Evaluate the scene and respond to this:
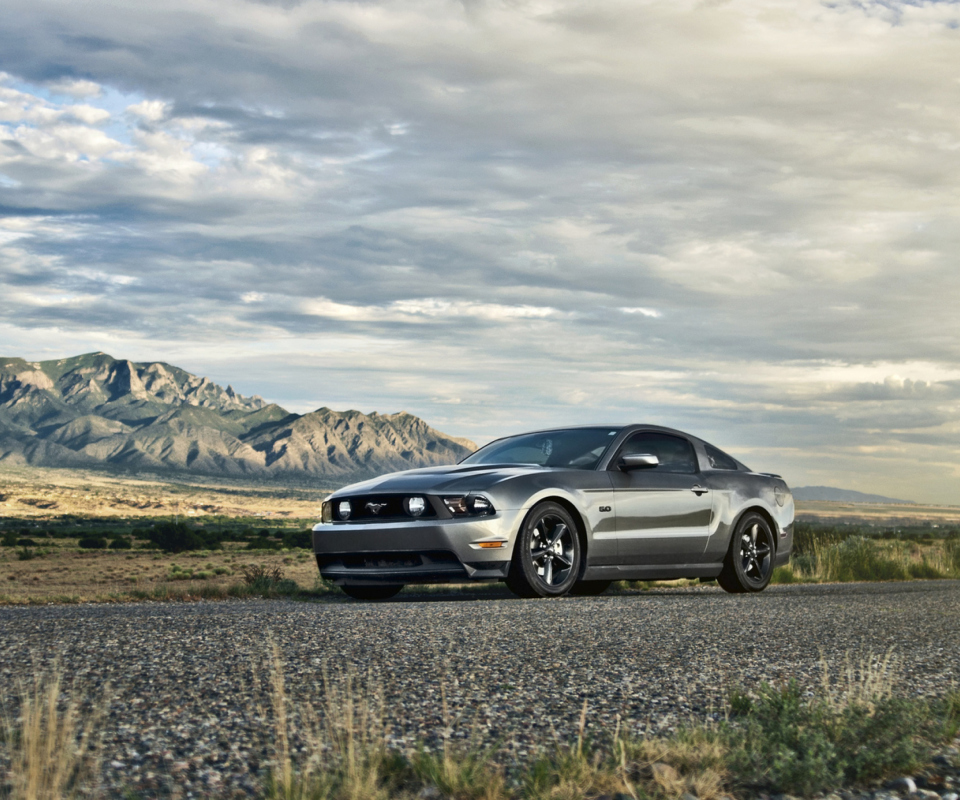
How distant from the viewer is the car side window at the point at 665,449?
9.98 metres

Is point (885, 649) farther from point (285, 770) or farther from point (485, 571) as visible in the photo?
point (285, 770)

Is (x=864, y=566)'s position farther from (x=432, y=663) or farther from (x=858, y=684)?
(x=432, y=663)

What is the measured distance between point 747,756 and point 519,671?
1.57 meters

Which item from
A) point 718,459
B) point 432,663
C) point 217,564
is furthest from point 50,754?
point 217,564

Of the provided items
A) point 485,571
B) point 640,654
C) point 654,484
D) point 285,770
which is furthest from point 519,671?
point 654,484

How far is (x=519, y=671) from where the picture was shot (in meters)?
4.60

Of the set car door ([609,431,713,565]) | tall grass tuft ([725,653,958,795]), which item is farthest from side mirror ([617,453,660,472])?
tall grass tuft ([725,653,958,795])

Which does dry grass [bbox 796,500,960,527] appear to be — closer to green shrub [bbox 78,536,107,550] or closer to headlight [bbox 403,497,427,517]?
green shrub [bbox 78,536,107,550]

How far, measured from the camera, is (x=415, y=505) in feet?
27.9

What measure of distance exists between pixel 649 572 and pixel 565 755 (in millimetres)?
6483

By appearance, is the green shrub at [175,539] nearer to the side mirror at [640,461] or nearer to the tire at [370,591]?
the tire at [370,591]

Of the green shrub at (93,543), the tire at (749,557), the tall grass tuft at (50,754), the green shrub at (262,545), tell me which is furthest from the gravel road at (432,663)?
the green shrub at (93,543)

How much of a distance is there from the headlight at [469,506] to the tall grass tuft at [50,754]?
4.91m

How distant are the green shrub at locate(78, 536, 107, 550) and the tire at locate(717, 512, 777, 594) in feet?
169
